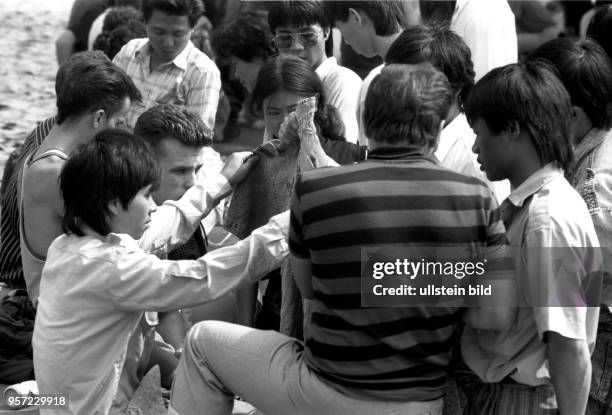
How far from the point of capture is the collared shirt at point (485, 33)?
4152mm

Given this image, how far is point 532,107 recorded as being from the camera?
8.70 feet

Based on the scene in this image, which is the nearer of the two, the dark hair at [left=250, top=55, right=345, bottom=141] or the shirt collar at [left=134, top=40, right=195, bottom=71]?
the dark hair at [left=250, top=55, right=345, bottom=141]

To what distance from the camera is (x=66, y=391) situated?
10.2ft

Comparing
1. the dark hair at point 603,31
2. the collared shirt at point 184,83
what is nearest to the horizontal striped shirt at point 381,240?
the dark hair at point 603,31

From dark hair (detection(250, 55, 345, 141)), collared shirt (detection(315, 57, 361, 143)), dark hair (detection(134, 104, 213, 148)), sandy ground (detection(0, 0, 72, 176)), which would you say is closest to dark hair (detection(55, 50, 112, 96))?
dark hair (detection(134, 104, 213, 148))

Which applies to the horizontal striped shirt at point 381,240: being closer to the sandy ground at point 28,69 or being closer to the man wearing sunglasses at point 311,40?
the man wearing sunglasses at point 311,40

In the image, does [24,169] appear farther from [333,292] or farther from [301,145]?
[333,292]

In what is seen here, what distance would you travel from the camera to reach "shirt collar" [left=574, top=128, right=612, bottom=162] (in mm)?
3148

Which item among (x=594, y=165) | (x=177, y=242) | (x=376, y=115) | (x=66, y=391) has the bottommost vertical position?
(x=66, y=391)

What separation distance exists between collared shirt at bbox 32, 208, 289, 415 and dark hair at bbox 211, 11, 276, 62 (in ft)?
6.50

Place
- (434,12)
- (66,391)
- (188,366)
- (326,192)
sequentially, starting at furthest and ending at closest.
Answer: (434,12)
(66,391)
(188,366)
(326,192)

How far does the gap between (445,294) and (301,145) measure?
0.90m

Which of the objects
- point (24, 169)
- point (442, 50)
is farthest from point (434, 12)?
point (24, 169)

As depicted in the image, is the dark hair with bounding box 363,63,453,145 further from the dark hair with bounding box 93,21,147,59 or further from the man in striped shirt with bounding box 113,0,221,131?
the dark hair with bounding box 93,21,147,59
